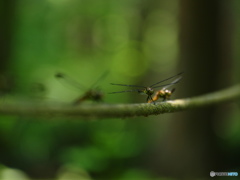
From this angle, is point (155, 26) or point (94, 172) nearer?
point (94, 172)

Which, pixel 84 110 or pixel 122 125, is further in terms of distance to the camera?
pixel 122 125

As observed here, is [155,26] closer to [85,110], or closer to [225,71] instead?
[225,71]

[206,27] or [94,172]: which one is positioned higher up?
[206,27]

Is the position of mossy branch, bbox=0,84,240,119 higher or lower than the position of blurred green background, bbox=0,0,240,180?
lower

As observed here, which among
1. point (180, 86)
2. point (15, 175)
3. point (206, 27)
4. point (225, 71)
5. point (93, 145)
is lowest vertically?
point (15, 175)

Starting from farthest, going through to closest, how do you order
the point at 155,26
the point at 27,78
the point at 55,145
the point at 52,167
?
the point at 155,26 < the point at 27,78 < the point at 55,145 < the point at 52,167

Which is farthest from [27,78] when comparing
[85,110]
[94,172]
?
[85,110]

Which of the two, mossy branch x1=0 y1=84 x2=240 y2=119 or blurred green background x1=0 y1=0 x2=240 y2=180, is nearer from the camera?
mossy branch x1=0 y1=84 x2=240 y2=119

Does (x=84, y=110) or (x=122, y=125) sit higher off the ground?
(x=122, y=125)

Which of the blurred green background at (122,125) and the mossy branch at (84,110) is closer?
the mossy branch at (84,110)

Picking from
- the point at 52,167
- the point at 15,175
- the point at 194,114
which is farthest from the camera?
the point at 52,167

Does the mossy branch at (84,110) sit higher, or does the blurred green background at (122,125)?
the blurred green background at (122,125)
